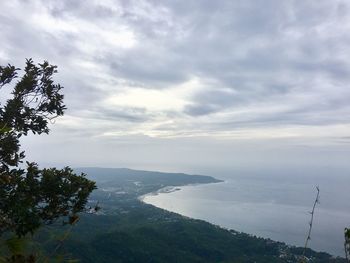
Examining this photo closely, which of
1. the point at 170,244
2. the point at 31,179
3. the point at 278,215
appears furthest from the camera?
the point at 278,215

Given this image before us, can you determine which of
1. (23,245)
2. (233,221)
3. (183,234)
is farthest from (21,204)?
(233,221)

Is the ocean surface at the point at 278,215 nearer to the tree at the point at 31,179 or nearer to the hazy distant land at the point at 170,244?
the hazy distant land at the point at 170,244

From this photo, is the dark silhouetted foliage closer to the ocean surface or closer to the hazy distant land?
the hazy distant land

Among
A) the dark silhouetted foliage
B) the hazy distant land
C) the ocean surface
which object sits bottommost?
the hazy distant land

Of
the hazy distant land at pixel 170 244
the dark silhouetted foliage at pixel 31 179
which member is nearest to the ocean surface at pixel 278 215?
the hazy distant land at pixel 170 244

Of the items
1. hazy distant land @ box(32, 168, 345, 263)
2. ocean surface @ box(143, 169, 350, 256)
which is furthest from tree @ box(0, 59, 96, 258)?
ocean surface @ box(143, 169, 350, 256)

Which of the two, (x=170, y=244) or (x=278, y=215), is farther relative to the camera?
(x=278, y=215)

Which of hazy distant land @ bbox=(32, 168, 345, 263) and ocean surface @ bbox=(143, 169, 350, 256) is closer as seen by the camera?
hazy distant land @ bbox=(32, 168, 345, 263)

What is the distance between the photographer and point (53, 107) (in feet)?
36.9

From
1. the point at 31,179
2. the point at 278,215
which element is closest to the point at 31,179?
the point at 31,179

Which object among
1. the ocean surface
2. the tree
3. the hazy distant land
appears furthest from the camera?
the ocean surface

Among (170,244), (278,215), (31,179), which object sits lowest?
(170,244)

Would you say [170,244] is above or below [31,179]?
below

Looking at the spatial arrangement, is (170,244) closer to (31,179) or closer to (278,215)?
(278,215)
